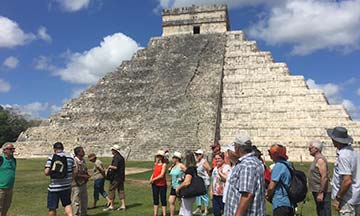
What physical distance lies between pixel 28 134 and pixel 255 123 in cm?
1444

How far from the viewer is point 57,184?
23.2 ft

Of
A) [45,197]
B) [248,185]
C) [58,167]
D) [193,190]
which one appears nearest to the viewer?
[248,185]

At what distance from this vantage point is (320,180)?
613 cm

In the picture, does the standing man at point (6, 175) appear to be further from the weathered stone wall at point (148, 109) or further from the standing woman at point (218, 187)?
the weathered stone wall at point (148, 109)

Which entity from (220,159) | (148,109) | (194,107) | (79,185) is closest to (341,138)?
(220,159)

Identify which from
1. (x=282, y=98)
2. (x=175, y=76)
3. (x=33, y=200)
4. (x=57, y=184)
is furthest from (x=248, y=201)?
(x=175, y=76)

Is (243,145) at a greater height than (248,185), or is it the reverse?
(243,145)

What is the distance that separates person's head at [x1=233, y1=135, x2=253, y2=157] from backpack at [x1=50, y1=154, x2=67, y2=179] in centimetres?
371

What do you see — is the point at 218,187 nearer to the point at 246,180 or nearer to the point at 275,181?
the point at 275,181

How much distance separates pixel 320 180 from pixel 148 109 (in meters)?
19.5

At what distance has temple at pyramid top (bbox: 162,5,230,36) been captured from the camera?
105 feet

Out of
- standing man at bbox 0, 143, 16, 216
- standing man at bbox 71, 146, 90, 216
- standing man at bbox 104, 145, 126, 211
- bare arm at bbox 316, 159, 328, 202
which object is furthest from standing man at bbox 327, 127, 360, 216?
standing man at bbox 0, 143, 16, 216

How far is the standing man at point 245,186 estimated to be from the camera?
4.15 metres

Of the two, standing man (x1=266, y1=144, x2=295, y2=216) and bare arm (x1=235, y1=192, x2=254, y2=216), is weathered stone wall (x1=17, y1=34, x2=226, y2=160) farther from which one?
bare arm (x1=235, y1=192, x2=254, y2=216)
